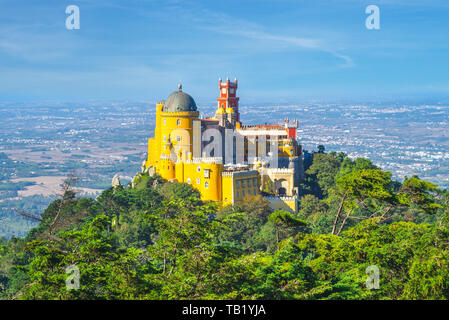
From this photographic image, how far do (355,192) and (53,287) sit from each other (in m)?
19.6

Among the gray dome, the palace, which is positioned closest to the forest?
the palace

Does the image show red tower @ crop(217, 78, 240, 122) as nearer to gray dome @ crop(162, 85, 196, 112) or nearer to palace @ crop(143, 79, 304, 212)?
palace @ crop(143, 79, 304, 212)

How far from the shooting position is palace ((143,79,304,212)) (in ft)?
194

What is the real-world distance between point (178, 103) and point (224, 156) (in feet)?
26.2

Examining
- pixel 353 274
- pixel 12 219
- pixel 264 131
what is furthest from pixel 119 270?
pixel 12 219

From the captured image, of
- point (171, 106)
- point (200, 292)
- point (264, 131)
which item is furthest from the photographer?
point (264, 131)

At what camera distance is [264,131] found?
233 ft

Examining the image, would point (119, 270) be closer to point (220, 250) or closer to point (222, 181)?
point (220, 250)

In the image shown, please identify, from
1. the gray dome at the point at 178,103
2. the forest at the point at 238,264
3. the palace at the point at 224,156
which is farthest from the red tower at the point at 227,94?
the forest at the point at 238,264

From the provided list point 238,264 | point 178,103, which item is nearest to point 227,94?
point 178,103

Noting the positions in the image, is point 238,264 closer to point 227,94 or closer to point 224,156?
point 224,156

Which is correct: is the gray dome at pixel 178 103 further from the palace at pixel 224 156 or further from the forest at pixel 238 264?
the forest at pixel 238 264

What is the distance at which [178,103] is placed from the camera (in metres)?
63.8
